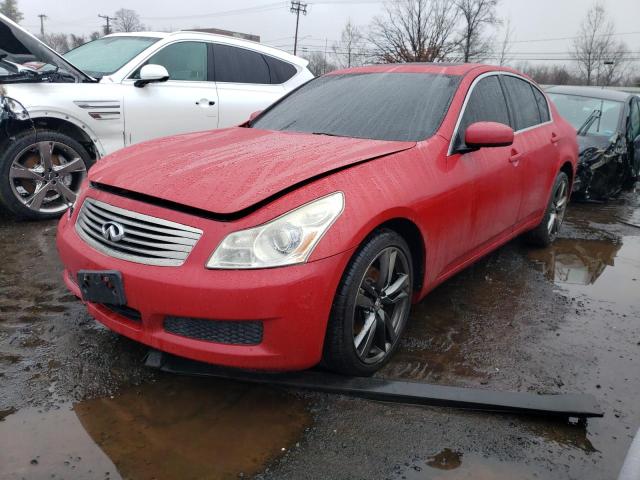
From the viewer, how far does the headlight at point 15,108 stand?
4.38 metres

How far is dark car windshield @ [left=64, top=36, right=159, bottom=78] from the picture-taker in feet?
17.7

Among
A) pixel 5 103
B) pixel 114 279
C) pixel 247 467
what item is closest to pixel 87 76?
pixel 5 103

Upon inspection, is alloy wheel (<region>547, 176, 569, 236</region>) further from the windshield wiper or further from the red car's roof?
the windshield wiper

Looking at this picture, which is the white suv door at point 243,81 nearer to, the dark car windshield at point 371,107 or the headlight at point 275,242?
the dark car windshield at point 371,107

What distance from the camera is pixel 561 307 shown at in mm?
3641

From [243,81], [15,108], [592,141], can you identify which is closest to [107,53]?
[243,81]

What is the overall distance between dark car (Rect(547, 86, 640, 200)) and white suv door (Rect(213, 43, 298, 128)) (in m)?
3.93

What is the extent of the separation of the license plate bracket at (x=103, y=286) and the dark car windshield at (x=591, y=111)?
22.0ft

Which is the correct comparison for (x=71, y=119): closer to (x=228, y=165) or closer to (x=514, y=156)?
(x=228, y=165)

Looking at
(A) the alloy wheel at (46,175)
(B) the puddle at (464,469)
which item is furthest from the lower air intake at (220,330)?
(A) the alloy wheel at (46,175)

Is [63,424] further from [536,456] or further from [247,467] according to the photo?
[536,456]

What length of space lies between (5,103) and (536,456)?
4.61 m

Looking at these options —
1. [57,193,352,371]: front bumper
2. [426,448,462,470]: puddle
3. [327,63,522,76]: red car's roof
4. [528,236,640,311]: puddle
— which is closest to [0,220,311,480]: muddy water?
[57,193,352,371]: front bumper

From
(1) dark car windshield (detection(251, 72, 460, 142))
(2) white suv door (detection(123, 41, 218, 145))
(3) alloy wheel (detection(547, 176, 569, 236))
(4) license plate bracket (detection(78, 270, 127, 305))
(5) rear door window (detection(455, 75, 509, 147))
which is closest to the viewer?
(4) license plate bracket (detection(78, 270, 127, 305))
